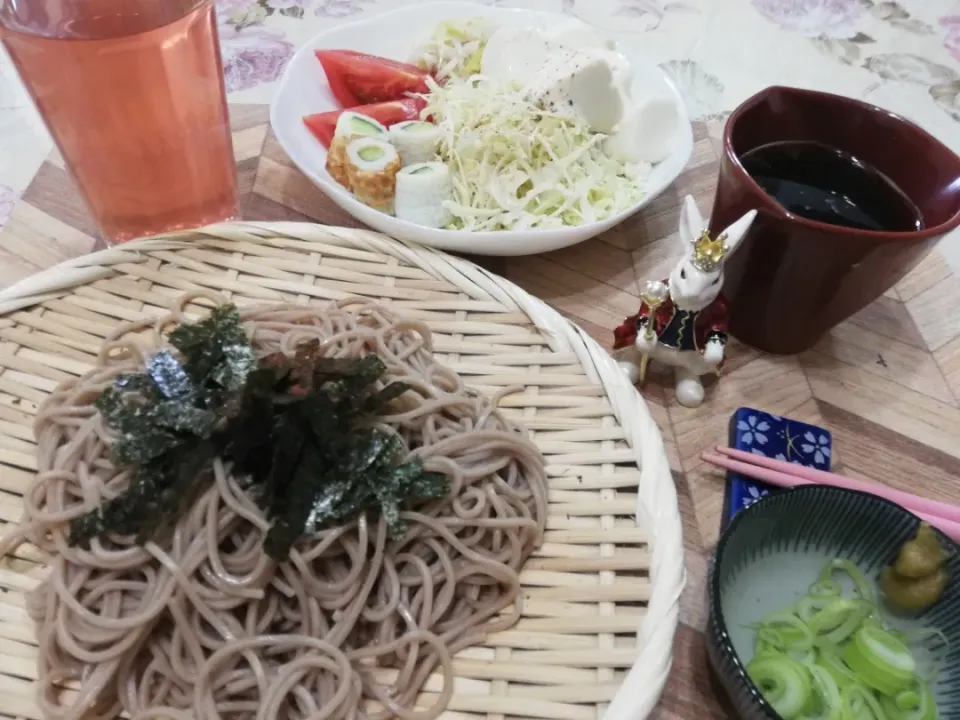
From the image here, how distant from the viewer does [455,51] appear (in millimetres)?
1396

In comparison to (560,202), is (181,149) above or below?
above

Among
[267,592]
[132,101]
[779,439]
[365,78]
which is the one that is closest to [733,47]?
[365,78]

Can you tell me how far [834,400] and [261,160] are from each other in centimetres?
98

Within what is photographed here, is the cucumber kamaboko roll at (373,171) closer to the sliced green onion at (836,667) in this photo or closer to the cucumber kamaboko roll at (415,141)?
the cucumber kamaboko roll at (415,141)

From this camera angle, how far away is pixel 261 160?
131 centimetres

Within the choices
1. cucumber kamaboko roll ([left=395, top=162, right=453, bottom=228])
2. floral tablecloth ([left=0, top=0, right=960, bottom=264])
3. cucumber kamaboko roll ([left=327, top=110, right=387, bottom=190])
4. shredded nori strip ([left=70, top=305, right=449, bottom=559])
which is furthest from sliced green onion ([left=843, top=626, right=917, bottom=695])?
floral tablecloth ([left=0, top=0, right=960, bottom=264])

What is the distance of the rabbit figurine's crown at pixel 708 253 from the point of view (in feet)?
2.88

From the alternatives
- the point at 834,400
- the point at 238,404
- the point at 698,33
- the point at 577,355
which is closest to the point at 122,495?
the point at 238,404

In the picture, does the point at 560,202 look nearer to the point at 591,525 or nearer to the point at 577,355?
the point at 577,355

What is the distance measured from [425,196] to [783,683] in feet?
2.52

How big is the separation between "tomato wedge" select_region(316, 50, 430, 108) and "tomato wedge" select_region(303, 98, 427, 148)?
0.03m

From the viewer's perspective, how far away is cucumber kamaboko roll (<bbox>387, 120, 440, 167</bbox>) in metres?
1.20

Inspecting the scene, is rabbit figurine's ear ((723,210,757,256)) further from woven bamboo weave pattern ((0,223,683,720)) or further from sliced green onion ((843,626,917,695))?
sliced green onion ((843,626,917,695))

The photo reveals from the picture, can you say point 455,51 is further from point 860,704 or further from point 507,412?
point 860,704
